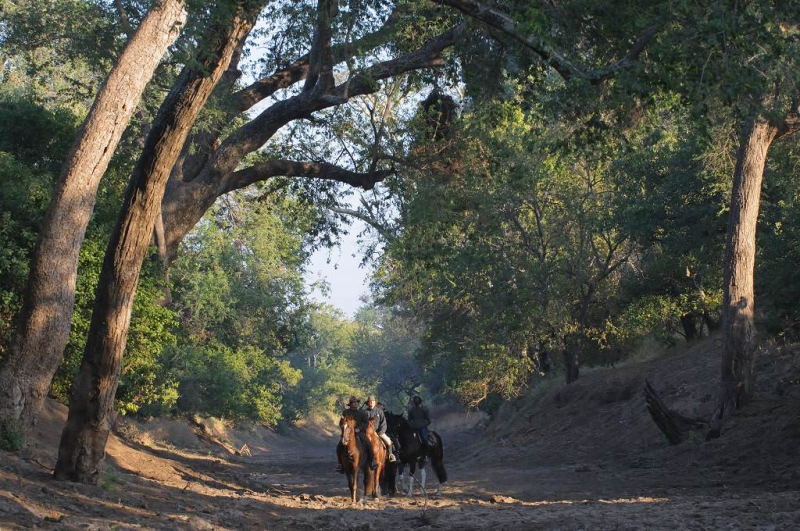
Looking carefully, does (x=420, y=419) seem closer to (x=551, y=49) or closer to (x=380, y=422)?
(x=380, y=422)

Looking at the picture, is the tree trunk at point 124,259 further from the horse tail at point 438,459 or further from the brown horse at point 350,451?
the horse tail at point 438,459

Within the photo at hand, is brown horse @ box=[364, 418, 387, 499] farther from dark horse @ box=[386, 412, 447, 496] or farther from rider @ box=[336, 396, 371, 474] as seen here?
dark horse @ box=[386, 412, 447, 496]

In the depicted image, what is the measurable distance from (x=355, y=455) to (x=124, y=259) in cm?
641

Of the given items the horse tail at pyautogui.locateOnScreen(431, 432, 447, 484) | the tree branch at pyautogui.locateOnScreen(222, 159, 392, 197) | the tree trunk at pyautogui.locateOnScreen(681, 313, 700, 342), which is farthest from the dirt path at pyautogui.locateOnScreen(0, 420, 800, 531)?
the tree trunk at pyautogui.locateOnScreen(681, 313, 700, 342)

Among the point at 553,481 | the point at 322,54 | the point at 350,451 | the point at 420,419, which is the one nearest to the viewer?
the point at 350,451

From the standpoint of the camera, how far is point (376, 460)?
16.5 metres

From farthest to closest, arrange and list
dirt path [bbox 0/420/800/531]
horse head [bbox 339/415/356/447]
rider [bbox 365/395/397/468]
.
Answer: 1. rider [bbox 365/395/397/468]
2. horse head [bbox 339/415/356/447]
3. dirt path [bbox 0/420/800/531]

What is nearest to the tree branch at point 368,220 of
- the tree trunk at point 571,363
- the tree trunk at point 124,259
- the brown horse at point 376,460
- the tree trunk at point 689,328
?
the brown horse at point 376,460

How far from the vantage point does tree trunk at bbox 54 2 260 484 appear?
36.8ft

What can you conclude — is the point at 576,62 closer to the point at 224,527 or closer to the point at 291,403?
the point at 224,527

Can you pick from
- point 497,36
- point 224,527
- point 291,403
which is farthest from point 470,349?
point 291,403

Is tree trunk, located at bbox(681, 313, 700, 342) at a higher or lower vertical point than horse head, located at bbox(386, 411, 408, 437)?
higher

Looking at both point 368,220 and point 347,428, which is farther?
point 368,220

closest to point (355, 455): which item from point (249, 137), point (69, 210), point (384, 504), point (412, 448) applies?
point (384, 504)
